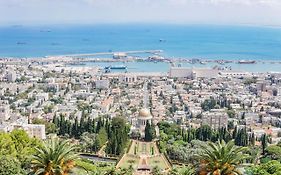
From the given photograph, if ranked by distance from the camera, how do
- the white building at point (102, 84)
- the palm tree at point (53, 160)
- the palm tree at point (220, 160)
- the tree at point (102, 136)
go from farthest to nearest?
the white building at point (102, 84) < the tree at point (102, 136) < the palm tree at point (220, 160) < the palm tree at point (53, 160)

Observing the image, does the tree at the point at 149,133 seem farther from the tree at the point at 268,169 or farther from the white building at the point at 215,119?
the tree at the point at 268,169

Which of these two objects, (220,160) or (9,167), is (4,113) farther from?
(220,160)

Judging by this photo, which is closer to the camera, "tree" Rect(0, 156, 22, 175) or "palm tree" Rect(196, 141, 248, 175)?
"palm tree" Rect(196, 141, 248, 175)

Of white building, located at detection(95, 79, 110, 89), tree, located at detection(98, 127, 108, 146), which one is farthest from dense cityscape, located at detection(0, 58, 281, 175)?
white building, located at detection(95, 79, 110, 89)

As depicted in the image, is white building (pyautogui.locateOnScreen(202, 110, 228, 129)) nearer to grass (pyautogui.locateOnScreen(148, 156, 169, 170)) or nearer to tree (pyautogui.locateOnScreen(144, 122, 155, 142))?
tree (pyautogui.locateOnScreen(144, 122, 155, 142))

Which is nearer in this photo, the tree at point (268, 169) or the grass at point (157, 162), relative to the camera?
the tree at point (268, 169)

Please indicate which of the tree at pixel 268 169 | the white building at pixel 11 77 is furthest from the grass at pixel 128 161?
the white building at pixel 11 77

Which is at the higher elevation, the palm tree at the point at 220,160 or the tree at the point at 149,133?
the palm tree at the point at 220,160

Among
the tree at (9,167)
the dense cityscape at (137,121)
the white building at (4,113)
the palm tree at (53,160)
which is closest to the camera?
the palm tree at (53,160)

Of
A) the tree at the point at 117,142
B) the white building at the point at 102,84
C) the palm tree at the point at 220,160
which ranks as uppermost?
the white building at the point at 102,84
